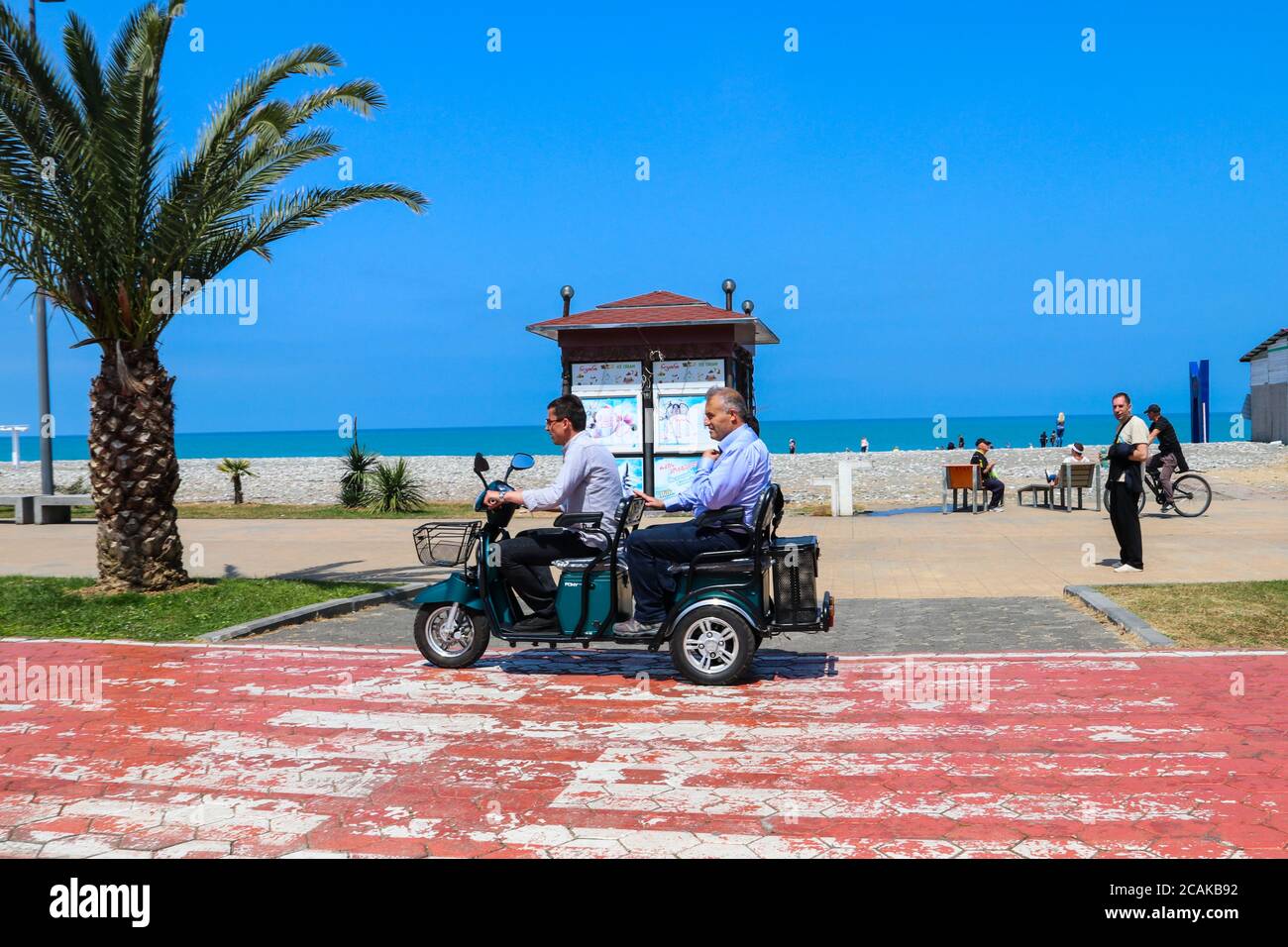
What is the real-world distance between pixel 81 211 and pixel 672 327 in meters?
9.44

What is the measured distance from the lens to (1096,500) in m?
21.3

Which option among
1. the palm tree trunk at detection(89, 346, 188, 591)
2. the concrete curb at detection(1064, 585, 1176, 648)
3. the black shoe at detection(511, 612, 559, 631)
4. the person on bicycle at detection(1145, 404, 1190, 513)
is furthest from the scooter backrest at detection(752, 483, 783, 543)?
the person on bicycle at detection(1145, 404, 1190, 513)

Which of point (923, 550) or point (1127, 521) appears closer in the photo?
point (1127, 521)

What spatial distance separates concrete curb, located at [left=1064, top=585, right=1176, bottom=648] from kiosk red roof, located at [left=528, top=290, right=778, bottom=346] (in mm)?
8512

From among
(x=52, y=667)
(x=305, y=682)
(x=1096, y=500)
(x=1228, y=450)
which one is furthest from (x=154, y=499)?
(x=1228, y=450)

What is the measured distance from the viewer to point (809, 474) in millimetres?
36375

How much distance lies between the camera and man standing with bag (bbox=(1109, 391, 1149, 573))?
12.1 meters

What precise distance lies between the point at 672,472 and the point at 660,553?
11.6 m

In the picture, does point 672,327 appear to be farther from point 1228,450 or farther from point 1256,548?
point 1228,450

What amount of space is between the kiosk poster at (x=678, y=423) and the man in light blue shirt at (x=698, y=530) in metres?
11.3

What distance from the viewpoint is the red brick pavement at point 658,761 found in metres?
4.36

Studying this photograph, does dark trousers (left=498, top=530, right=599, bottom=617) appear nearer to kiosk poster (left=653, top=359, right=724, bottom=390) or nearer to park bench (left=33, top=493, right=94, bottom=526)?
kiosk poster (left=653, top=359, right=724, bottom=390)

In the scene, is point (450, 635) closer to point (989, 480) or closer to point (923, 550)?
point (923, 550)

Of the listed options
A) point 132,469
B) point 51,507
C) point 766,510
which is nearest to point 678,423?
point 132,469
